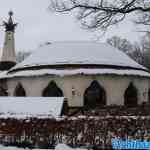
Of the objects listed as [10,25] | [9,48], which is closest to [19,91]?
[9,48]

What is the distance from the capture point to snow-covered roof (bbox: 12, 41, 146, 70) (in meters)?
25.7

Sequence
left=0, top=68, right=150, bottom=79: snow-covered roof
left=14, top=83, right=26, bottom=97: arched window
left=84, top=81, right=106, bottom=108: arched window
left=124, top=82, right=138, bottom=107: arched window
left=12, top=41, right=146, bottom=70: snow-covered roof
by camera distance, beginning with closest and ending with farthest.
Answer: left=0, top=68, right=150, bottom=79: snow-covered roof < left=84, top=81, right=106, bottom=108: arched window < left=12, top=41, right=146, bottom=70: snow-covered roof < left=124, top=82, right=138, bottom=107: arched window < left=14, top=83, right=26, bottom=97: arched window

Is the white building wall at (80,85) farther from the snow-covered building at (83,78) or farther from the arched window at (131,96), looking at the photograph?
the arched window at (131,96)

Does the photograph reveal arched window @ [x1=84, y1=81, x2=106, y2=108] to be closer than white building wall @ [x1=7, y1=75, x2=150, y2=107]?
No

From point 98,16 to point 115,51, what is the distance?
13.6 m

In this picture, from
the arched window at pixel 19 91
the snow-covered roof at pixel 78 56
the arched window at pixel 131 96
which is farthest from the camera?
the arched window at pixel 19 91

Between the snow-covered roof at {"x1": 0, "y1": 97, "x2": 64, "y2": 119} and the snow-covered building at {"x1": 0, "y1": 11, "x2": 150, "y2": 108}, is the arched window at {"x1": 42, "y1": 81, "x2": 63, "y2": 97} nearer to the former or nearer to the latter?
the snow-covered building at {"x1": 0, "y1": 11, "x2": 150, "y2": 108}

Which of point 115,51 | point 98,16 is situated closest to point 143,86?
point 115,51

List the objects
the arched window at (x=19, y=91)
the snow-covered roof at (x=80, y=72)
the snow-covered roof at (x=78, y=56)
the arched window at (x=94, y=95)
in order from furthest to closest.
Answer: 1. the arched window at (x=19, y=91)
2. the snow-covered roof at (x=78, y=56)
3. the arched window at (x=94, y=95)
4. the snow-covered roof at (x=80, y=72)

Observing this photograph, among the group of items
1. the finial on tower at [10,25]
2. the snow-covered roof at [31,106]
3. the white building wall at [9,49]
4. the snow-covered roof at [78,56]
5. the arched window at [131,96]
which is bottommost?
the snow-covered roof at [31,106]

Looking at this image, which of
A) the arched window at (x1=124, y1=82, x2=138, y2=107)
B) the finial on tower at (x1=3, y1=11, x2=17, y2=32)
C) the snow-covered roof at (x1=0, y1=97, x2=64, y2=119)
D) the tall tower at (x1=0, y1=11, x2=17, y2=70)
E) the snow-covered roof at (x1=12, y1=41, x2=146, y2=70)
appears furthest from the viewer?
the finial on tower at (x1=3, y1=11, x2=17, y2=32)

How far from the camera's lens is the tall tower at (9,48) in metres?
38.1

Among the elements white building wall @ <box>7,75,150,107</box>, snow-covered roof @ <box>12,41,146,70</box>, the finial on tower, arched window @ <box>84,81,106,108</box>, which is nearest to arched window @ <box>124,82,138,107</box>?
white building wall @ <box>7,75,150,107</box>

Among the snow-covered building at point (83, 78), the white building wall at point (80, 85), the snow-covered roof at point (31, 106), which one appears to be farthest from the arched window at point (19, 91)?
the snow-covered roof at point (31, 106)
